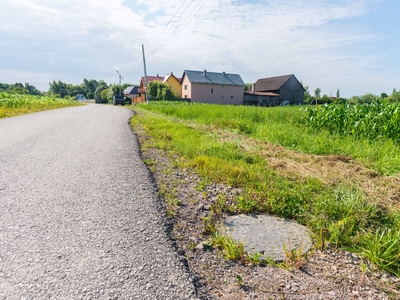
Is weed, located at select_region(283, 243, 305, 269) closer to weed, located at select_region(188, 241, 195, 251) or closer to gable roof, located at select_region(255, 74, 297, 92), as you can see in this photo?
weed, located at select_region(188, 241, 195, 251)

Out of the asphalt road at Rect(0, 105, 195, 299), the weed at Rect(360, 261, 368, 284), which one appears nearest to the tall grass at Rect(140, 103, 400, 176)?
the weed at Rect(360, 261, 368, 284)

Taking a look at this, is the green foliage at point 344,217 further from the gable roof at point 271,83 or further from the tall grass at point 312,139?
the gable roof at point 271,83

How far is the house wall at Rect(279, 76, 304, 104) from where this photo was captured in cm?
5034

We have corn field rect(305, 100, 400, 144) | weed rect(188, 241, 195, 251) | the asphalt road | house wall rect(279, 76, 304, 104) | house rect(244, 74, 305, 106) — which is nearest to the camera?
the asphalt road

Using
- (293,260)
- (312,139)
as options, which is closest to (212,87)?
(312,139)

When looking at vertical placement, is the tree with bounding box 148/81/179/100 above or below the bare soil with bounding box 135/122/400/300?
above

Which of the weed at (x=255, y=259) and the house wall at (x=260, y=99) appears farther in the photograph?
the house wall at (x=260, y=99)

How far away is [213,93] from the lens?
4931cm

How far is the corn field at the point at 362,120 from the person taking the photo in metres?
7.11

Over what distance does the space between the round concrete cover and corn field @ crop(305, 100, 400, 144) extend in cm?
590

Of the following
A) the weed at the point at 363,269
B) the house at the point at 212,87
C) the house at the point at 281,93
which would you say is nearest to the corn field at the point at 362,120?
the weed at the point at 363,269

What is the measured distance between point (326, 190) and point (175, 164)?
8.57 ft

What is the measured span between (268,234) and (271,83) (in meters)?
56.1

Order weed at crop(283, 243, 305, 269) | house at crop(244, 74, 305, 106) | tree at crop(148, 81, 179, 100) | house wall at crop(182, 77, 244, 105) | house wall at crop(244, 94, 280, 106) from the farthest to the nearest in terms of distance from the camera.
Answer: house at crop(244, 74, 305, 106)
house wall at crop(244, 94, 280, 106)
house wall at crop(182, 77, 244, 105)
tree at crop(148, 81, 179, 100)
weed at crop(283, 243, 305, 269)
